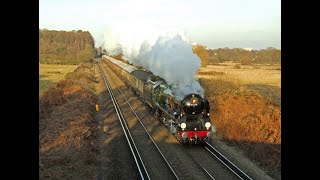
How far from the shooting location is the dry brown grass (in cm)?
1426

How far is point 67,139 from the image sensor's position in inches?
726

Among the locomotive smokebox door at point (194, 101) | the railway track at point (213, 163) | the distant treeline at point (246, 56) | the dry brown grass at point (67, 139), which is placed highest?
the distant treeline at point (246, 56)

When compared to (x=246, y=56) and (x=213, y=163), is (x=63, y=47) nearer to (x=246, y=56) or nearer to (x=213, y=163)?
(x=246, y=56)

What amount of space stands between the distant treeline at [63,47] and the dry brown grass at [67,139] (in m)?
64.8

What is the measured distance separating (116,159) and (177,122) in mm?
3456

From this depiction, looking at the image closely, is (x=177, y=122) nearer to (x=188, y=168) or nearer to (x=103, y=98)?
(x=188, y=168)

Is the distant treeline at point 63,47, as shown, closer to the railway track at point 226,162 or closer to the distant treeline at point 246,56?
the distant treeline at point 246,56

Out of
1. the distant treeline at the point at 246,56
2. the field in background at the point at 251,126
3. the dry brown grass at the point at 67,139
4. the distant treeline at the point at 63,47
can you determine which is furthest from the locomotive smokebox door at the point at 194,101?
the distant treeline at the point at 246,56

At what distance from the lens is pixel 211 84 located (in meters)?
38.7

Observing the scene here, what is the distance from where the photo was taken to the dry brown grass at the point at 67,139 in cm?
1426

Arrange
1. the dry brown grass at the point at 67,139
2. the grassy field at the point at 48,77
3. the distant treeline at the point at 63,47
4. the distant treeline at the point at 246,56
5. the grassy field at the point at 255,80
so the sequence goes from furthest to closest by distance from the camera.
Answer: the distant treeline at the point at 246,56 < the distant treeline at the point at 63,47 < the grassy field at the point at 48,77 < the grassy field at the point at 255,80 < the dry brown grass at the point at 67,139

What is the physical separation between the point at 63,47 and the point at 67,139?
115 meters

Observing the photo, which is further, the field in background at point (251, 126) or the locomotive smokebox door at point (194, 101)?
the locomotive smokebox door at point (194, 101)
